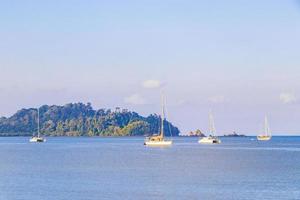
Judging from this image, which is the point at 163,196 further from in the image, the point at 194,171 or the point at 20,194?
the point at 194,171

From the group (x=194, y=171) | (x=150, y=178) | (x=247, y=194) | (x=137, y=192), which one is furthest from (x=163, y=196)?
(x=194, y=171)

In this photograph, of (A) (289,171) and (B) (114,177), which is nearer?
(B) (114,177)

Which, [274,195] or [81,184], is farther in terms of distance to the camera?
[81,184]

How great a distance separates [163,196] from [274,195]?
911 centimetres

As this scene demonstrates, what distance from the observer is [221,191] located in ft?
204

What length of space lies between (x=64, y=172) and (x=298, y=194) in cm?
3375

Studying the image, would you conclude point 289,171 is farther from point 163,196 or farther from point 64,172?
point 163,196

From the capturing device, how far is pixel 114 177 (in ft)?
252

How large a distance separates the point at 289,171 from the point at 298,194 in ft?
98.8

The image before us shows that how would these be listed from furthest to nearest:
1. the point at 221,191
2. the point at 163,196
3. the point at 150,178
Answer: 1. the point at 150,178
2. the point at 221,191
3. the point at 163,196

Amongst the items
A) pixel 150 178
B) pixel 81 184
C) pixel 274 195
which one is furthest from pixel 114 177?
pixel 274 195

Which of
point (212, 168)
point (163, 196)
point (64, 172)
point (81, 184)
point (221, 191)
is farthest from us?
point (212, 168)

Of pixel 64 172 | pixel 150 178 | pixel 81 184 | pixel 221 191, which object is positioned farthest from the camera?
pixel 64 172

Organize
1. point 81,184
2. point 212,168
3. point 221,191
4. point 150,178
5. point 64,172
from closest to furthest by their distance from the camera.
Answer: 1. point 221,191
2. point 81,184
3. point 150,178
4. point 64,172
5. point 212,168
